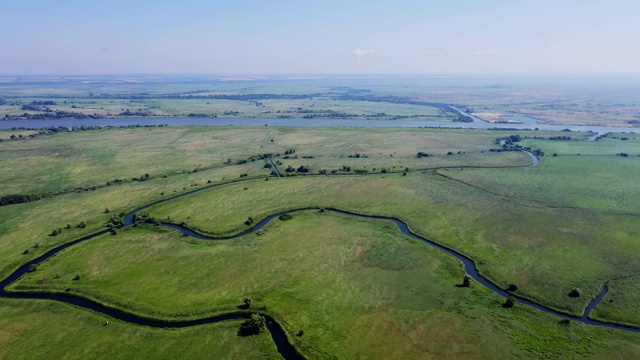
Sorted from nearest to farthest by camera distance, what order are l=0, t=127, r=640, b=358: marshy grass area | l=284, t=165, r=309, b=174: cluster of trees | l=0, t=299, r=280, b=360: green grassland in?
l=0, t=299, r=280, b=360: green grassland < l=0, t=127, r=640, b=358: marshy grass area < l=284, t=165, r=309, b=174: cluster of trees

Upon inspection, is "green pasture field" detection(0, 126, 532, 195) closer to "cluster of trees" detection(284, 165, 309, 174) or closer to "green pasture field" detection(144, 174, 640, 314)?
"cluster of trees" detection(284, 165, 309, 174)

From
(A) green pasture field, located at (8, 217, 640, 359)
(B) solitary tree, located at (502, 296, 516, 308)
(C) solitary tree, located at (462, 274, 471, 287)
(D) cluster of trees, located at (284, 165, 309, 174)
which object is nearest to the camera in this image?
(A) green pasture field, located at (8, 217, 640, 359)

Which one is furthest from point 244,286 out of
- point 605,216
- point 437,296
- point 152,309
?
point 605,216

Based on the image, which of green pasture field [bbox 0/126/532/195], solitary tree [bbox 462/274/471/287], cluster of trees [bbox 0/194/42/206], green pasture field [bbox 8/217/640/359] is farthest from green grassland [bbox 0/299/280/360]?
green pasture field [bbox 0/126/532/195]

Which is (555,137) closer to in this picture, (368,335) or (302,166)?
(302,166)

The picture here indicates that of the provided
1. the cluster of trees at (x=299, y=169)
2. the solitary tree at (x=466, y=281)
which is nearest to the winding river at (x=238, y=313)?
the solitary tree at (x=466, y=281)

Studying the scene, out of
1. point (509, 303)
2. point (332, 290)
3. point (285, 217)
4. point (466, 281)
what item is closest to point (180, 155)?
point (285, 217)
